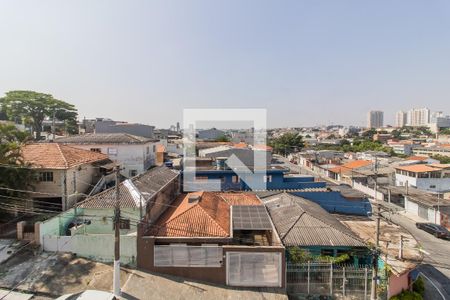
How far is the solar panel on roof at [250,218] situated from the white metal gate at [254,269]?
87.0 inches

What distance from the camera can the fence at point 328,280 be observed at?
1459 centimetres

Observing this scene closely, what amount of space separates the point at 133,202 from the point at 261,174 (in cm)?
1733

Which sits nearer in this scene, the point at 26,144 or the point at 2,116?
the point at 26,144

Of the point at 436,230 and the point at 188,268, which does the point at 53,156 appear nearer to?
the point at 188,268

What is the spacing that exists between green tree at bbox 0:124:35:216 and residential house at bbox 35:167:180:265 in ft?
12.2

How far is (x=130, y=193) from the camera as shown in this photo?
18.2 m

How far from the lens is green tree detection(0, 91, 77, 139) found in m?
41.2

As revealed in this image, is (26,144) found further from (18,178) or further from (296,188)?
(296,188)

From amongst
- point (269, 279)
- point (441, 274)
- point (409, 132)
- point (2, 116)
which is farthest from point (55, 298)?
point (409, 132)

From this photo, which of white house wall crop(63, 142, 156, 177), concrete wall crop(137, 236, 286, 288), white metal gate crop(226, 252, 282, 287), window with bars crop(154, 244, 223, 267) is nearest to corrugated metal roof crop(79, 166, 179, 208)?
concrete wall crop(137, 236, 286, 288)

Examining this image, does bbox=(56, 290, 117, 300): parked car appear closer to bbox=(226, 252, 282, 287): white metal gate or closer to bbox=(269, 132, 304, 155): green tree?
bbox=(226, 252, 282, 287): white metal gate

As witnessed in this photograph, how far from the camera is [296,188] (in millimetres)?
32219

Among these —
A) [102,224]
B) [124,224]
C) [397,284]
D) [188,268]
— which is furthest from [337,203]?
[102,224]

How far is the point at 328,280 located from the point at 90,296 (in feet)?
35.0
